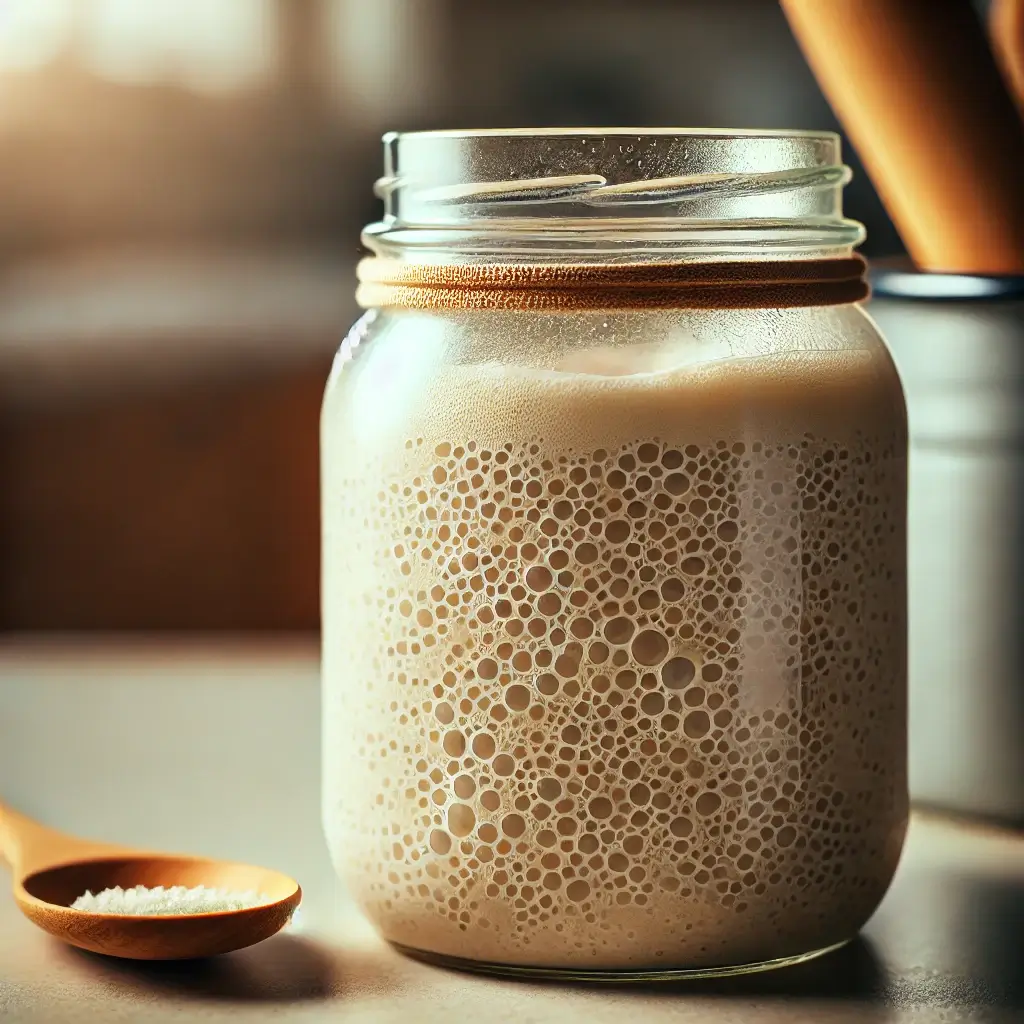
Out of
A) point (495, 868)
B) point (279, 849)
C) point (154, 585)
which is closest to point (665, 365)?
point (495, 868)

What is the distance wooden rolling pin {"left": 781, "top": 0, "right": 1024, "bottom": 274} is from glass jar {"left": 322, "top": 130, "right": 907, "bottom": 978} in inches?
4.3

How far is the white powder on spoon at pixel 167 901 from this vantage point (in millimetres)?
475

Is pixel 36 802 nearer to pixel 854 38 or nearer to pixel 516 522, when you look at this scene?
pixel 516 522

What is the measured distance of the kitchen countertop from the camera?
1.44ft

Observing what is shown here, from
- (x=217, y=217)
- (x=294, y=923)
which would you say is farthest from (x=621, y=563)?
(x=217, y=217)

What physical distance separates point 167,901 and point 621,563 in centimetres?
17

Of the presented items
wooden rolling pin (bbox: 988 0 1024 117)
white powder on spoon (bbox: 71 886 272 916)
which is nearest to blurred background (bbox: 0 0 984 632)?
wooden rolling pin (bbox: 988 0 1024 117)

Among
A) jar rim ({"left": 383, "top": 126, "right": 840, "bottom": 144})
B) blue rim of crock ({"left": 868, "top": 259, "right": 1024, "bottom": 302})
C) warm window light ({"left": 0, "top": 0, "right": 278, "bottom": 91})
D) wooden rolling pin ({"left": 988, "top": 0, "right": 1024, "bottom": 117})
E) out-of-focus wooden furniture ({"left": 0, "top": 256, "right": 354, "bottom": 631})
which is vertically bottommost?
out-of-focus wooden furniture ({"left": 0, "top": 256, "right": 354, "bottom": 631})

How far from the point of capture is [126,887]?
52 cm

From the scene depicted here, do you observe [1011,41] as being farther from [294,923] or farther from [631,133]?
[294,923]

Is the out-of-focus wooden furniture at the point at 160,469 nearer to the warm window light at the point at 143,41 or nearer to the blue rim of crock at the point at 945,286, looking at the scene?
the warm window light at the point at 143,41

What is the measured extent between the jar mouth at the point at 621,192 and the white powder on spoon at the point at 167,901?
0.20 m

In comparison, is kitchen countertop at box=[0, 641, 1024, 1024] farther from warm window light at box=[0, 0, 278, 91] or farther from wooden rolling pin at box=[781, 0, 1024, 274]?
warm window light at box=[0, 0, 278, 91]

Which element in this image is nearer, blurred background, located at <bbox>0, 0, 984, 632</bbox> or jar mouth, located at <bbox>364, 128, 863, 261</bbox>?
jar mouth, located at <bbox>364, 128, 863, 261</bbox>
